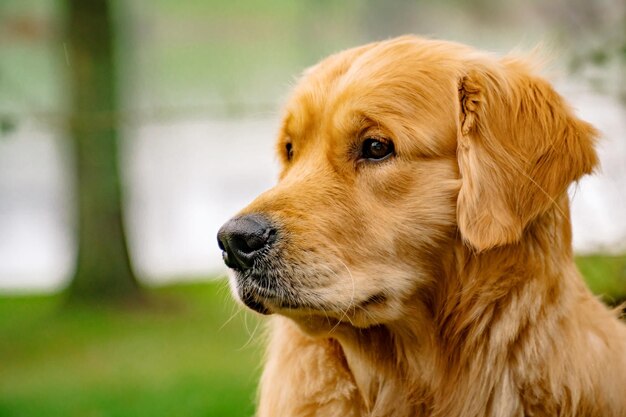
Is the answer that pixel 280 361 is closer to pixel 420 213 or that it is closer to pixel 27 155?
pixel 420 213

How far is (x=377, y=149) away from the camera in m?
3.56

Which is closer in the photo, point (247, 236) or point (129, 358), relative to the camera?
point (247, 236)

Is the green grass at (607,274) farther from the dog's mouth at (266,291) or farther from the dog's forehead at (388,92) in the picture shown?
the dog's mouth at (266,291)

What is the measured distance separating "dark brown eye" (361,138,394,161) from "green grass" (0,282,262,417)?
48.4 inches

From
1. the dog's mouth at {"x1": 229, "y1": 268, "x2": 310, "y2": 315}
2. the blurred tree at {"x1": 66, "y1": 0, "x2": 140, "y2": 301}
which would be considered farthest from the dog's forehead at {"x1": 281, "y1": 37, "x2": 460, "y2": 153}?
the blurred tree at {"x1": 66, "y1": 0, "x2": 140, "y2": 301}

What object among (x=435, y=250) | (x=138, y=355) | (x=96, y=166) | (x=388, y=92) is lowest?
(x=138, y=355)

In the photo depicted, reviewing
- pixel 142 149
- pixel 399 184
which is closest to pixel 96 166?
pixel 142 149

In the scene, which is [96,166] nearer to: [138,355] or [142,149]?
[142,149]

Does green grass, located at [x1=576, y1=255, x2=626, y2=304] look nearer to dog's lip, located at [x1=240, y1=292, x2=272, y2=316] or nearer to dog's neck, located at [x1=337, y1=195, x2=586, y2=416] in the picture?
dog's neck, located at [x1=337, y1=195, x2=586, y2=416]

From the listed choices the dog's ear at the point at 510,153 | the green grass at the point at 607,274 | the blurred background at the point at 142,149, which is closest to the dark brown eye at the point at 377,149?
the dog's ear at the point at 510,153

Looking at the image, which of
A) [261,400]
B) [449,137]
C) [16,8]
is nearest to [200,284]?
[16,8]

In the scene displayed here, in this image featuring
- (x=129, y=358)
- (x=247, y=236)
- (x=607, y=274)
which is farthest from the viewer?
(x=129, y=358)

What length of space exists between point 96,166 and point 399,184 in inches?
285

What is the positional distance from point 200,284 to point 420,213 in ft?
27.0
